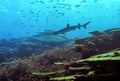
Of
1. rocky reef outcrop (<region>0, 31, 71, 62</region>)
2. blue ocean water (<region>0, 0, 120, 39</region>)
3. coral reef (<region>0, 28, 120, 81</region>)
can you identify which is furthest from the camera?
blue ocean water (<region>0, 0, 120, 39</region>)

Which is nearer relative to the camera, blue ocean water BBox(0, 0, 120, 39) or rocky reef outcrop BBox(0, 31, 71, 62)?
rocky reef outcrop BBox(0, 31, 71, 62)

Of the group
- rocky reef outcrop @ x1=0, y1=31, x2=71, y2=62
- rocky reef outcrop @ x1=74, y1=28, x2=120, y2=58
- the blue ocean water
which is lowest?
rocky reef outcrop @ x1=0, y1=31, x2=71, y2=62

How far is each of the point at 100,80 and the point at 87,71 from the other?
0.85 m

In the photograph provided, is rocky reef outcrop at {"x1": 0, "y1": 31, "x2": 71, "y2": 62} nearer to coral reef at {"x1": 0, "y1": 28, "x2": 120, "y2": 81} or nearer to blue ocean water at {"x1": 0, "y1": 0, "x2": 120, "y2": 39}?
blue ocean water at {"x1": 0, "y1": 0, "x2": 120, "y2": 39}

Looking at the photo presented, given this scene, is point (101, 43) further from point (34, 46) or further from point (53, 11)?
point (53, 11)

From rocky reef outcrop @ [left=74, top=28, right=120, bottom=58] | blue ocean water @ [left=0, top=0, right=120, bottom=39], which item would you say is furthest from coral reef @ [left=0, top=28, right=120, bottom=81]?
blue ocean water @ [left=0, top=0, right=120, bottom=39]

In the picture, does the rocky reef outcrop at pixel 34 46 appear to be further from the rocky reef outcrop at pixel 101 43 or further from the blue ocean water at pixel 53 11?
Result: the rocky reef outcrop at pixel 101 43

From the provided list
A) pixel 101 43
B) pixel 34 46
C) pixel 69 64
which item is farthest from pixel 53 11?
pixel 69 64

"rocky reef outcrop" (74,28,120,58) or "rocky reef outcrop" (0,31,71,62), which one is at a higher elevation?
"rocky reef outcrop" (74,28,120,58)

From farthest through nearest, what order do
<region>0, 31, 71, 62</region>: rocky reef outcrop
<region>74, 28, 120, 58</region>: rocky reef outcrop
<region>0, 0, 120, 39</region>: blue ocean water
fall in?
<region>0, 0, 120, 39</region>: blue ocean water < <region>0, 31, 71, 62</region>: rocky reef outcrop < <region>74, 28, 120, 58</region>: rocky reef outcrop

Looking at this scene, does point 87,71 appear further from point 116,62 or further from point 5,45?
point 5,45

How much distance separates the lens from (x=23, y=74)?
1082cm

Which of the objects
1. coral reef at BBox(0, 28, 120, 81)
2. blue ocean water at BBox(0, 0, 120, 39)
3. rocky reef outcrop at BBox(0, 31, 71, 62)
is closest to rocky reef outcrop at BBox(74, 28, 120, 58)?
coral reef at BBox(0, 28, 120, 81)

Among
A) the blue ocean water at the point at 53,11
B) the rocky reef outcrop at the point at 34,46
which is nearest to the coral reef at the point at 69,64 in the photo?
the rocky reef outcrop at the point at 34,46
